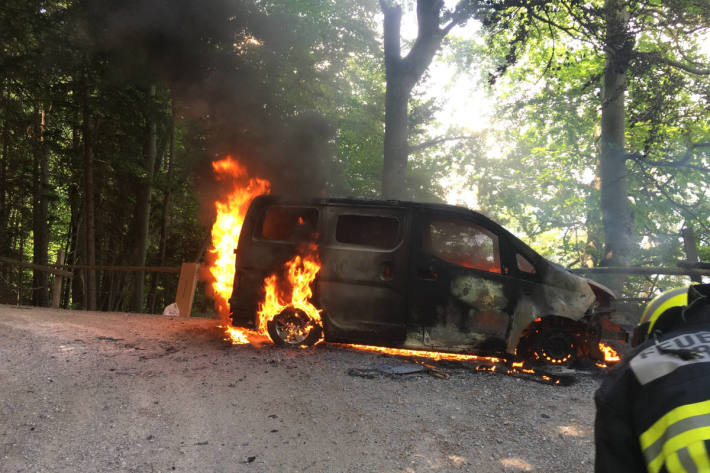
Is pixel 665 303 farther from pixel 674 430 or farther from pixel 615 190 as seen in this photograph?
pixel 615 190

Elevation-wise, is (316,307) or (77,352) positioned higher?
(316,307)

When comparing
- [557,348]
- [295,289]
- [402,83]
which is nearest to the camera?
[557,348]

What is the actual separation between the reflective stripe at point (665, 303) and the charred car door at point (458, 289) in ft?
13.3

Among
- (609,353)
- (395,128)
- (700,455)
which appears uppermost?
(395,128)

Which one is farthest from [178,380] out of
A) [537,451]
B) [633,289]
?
[633,289]

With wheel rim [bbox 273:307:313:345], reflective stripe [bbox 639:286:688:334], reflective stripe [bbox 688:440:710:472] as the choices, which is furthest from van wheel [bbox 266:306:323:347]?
reflective stripe [bbox 688:440:710:472]

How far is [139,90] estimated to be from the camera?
12.3 meters

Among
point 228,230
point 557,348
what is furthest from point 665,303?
point 228,230

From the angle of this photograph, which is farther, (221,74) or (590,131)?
(590,131)

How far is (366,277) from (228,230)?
332 cm

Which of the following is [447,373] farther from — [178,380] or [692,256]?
[692,256]

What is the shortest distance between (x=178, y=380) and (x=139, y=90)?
1018 centimetres

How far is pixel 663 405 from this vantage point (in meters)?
0.87

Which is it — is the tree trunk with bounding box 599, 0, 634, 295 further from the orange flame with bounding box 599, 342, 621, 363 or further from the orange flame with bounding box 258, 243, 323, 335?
the orange flame with bounding box 258, 243, 323, 335
